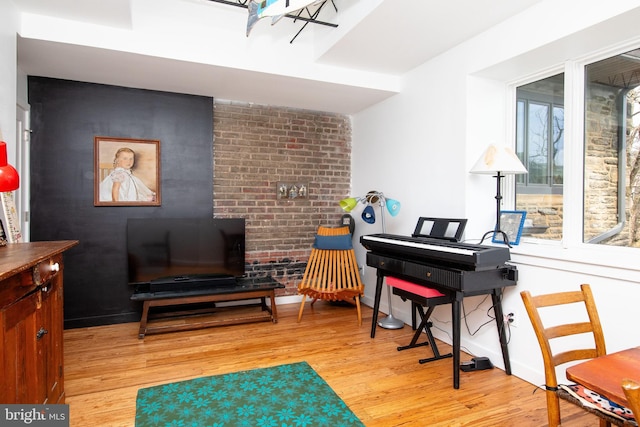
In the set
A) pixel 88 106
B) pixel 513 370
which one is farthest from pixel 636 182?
pixel 88 106

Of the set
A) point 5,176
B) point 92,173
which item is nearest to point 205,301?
point 92,173

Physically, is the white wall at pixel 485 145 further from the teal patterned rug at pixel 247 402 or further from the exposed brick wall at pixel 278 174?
the teal patterned rug at pixel 247 402

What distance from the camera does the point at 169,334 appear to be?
3.74 metres

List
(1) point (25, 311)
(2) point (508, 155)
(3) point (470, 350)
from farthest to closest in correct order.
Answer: (3) point (470, 350) → (2) point (508, 155) → (1) point (25, 311)

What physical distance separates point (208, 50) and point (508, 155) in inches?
102

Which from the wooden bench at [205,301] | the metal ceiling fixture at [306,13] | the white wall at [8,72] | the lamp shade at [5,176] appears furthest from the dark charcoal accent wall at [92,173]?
the lamp shade at [5,176]

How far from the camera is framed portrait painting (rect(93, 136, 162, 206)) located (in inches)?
156

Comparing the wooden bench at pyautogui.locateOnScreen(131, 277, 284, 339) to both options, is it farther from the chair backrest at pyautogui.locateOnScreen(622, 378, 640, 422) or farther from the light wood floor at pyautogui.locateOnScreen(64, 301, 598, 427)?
the chair backrest at pyautogui.locateOnScreen(622, 378, 640, 422)

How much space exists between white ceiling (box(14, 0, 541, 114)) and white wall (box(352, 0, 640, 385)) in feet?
0.69

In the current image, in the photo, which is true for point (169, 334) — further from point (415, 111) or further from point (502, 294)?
point (415, 111)

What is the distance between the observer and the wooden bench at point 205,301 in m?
3.69

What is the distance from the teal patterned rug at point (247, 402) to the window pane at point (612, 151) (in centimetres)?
207

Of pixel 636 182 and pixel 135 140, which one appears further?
pixel 135 140

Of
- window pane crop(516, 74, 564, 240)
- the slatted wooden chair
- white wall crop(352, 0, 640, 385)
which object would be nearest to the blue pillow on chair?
the slatted wooden chair
